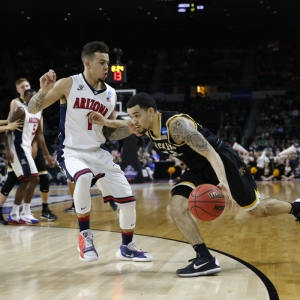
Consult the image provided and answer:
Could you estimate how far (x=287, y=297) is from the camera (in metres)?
3.19

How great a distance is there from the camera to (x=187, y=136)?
3775mm

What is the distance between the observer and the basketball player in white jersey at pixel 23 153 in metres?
7.09

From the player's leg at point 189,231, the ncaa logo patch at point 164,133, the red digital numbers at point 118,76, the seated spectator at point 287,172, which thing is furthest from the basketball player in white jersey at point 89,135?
the seated spectator at point 287,172

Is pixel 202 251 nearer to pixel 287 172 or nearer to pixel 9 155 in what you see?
pixel 9 155

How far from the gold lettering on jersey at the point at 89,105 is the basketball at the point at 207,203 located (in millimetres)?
1302

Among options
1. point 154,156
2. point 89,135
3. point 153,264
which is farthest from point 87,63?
point 154,156

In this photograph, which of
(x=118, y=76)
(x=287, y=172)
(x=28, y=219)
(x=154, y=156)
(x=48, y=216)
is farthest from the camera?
(x=154, y=156)

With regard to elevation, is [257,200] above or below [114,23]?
below

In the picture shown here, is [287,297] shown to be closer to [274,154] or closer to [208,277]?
[208,277]

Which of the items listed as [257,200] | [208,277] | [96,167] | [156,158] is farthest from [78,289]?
[156,158]

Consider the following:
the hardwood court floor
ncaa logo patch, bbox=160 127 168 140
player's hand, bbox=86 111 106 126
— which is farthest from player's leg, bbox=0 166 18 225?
ncaa logo patch, bbox=160 127 168 140

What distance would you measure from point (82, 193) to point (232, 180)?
1.25 metres

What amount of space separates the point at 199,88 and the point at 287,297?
23.9m

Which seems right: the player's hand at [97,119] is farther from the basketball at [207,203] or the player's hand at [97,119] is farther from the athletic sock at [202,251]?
the athletic sock at [202,251]
